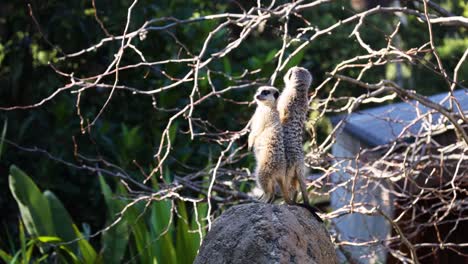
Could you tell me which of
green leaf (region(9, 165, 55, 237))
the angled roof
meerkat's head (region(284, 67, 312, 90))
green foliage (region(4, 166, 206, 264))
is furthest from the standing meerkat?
green leaf (region(9, 165, 55, 237))

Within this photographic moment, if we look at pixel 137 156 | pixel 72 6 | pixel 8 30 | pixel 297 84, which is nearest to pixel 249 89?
pixel 137 156

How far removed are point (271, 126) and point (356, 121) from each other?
13.1 ft

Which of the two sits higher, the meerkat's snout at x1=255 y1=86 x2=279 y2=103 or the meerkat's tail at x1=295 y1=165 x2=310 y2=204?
the meerkat's snout at x1=255 y1=86 x2=279 y2=103

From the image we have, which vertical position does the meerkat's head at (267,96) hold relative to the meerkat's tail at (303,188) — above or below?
above

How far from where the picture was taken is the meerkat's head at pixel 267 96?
536 cm

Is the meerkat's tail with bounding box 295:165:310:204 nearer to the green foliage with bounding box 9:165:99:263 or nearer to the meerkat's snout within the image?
the meerkat's snout

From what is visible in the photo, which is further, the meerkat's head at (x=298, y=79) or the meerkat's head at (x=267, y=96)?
the meerkat's head at (x=298, y=79)

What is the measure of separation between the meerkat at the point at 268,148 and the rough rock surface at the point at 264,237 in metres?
0.22

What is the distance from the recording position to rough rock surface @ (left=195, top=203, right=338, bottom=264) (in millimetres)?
4758

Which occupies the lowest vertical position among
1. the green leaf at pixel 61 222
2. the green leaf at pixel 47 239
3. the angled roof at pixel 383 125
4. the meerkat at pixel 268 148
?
the green leaf at pixel 61 222

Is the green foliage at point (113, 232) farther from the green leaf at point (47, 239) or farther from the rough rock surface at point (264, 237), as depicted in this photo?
the rough rock surface at point (264, 237)

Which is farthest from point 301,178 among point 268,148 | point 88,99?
point 88,99

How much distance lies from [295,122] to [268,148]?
0.75 feet

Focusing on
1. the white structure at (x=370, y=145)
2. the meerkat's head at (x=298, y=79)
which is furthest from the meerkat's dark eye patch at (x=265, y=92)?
the white structure at (x=370, y=145)
